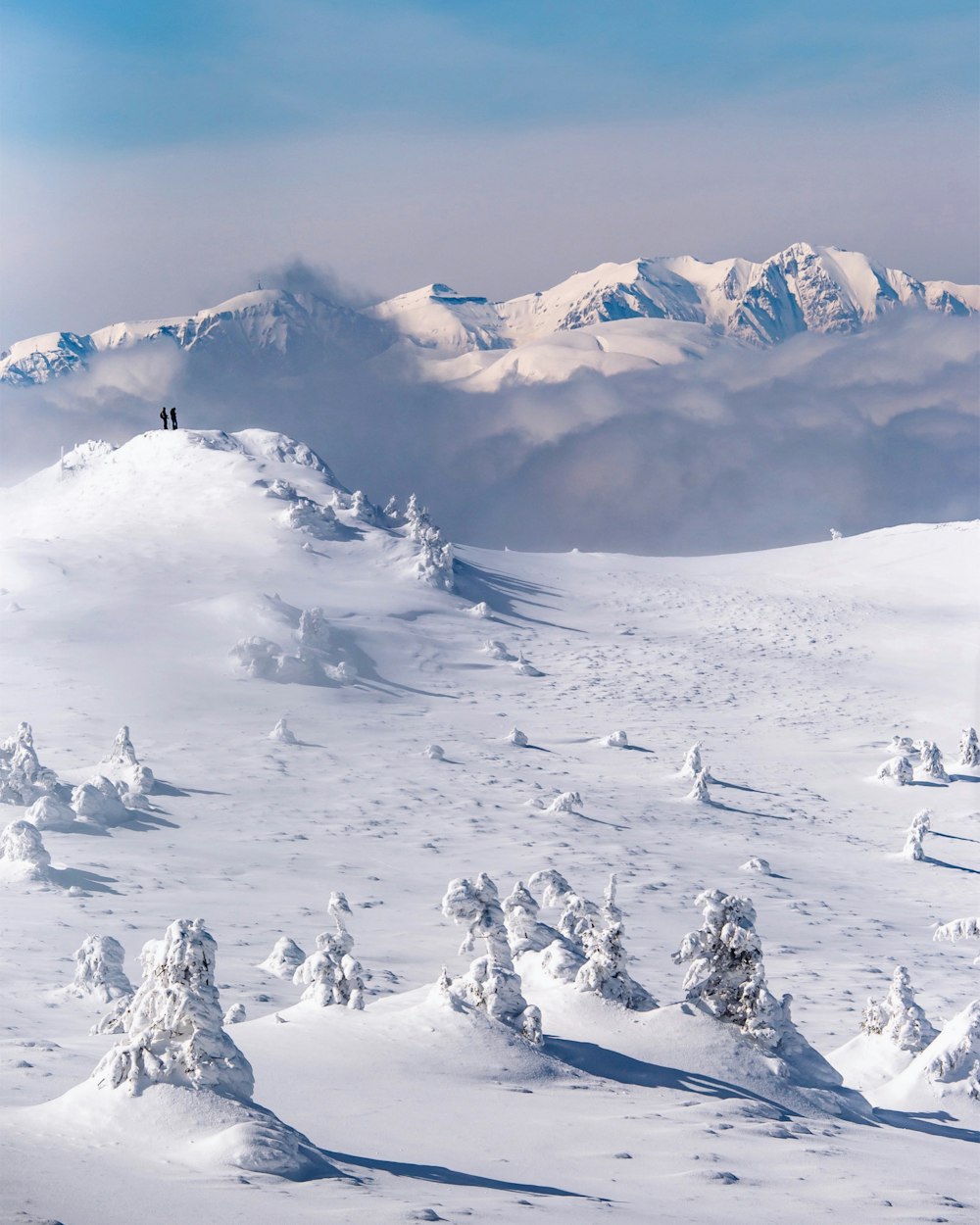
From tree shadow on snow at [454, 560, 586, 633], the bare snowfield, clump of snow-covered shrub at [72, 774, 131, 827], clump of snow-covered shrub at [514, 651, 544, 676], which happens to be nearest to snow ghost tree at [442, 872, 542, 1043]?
the bare snowfield

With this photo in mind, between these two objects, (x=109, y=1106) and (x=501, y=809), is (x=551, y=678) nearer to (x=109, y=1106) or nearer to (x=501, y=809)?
(x=501, y=809)

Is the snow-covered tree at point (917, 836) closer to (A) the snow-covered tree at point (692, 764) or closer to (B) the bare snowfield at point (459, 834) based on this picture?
(B) the bare snowfield at point (459, 834)

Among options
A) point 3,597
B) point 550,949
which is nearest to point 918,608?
point 3,597

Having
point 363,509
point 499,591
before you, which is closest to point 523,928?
point 499,591

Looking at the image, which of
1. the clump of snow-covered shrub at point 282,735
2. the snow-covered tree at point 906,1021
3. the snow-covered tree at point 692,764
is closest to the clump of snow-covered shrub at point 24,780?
the clump of snow-covered shrub at point 282,735

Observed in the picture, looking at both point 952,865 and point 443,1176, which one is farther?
point 952,865

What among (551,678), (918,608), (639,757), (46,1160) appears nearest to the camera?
(46,1160)

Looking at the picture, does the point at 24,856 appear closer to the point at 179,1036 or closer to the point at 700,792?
the point at 179,1036
